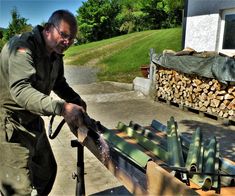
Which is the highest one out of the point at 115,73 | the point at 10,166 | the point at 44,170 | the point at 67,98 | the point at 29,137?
the point at 67,98

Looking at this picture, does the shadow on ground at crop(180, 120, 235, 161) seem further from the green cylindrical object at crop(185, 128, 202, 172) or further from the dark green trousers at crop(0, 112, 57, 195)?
the dark green trousers at crop(0, 112, 57, 195)

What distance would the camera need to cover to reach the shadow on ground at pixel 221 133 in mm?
5641

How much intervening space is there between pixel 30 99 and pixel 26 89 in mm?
89

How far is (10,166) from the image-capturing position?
2686 millimetres

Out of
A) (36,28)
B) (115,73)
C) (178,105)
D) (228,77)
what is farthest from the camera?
(115,73)

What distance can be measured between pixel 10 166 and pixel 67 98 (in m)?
0.86

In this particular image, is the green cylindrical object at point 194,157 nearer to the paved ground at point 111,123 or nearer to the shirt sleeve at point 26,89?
the shirt sleeve at point 26,89

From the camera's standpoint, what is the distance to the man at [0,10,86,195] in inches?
87.6

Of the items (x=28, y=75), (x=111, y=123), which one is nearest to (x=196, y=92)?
(x=111, y=123)

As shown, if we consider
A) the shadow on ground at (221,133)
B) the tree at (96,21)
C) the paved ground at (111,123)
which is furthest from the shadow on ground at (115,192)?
the tree at (96,21)

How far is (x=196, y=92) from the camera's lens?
7.98 m

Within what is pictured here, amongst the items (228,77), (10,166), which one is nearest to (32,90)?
(10,166)

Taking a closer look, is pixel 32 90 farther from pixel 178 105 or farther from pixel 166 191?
pixel 178 105

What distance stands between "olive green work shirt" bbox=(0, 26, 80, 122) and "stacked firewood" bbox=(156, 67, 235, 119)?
16.6ft
